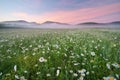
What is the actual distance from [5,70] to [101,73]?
184 centimetres

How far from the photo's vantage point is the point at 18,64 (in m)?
4.44

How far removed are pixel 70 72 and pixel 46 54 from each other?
164 centimetres

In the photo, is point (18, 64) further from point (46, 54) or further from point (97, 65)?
point (97, 65)

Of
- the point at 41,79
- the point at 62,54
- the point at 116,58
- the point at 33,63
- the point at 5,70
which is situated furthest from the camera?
the point at 62,54

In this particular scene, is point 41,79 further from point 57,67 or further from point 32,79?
point 57,67

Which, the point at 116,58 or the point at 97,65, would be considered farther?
the point at 116,58

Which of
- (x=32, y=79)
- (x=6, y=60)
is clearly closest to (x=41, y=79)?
(x=32, y=79)

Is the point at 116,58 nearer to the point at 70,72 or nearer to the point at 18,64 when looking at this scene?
the point at 70,72

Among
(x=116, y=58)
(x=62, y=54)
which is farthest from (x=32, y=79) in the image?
(x=116, y=58)

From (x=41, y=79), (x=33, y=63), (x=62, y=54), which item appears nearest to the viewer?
(x=41, y=79)

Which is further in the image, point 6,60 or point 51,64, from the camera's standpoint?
point 6,60

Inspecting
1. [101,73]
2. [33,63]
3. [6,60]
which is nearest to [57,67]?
[33,63]

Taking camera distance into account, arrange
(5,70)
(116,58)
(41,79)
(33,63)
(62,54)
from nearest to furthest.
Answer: (41,79) → (5,70) → (33,63) → (116,58) → (62,54)

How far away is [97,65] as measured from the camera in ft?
13.4
